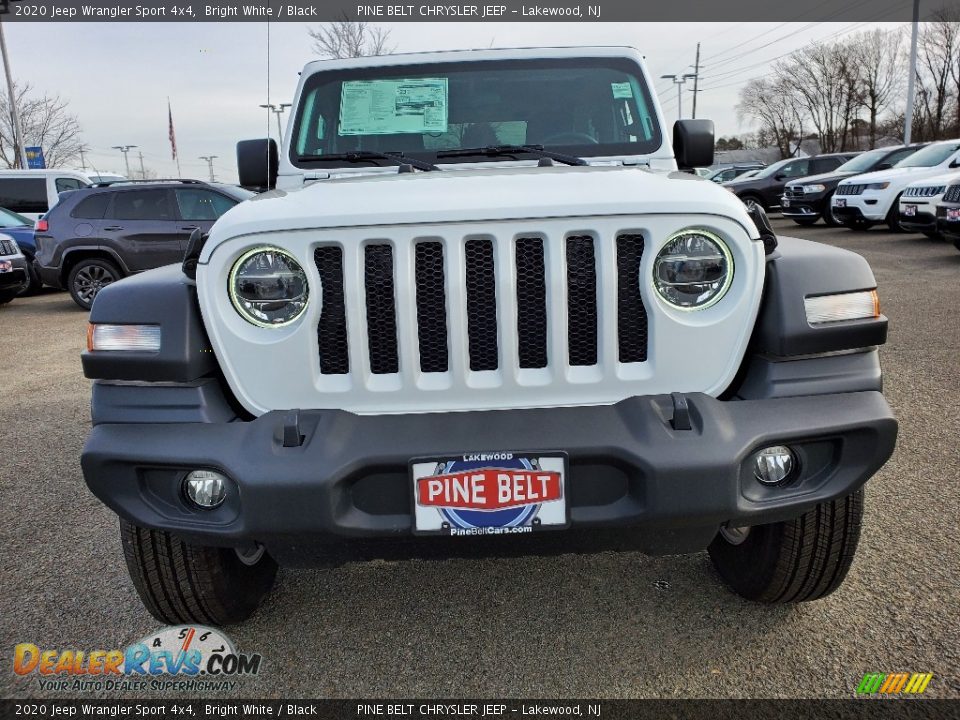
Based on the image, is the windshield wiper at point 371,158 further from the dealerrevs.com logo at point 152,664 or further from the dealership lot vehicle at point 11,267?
the dealership lot vehicle at point 11,267

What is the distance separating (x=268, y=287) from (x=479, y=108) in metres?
1.70

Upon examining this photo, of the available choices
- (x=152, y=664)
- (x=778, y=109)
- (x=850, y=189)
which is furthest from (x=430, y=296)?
(x=778, y=109)

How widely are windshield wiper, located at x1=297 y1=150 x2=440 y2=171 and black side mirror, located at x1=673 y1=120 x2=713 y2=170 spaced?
3.68ft

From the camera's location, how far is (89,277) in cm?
1013

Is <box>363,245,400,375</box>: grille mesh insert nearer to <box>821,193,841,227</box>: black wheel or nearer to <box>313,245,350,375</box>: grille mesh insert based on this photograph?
<box>313,245,350,375</box>: grille mesh insert

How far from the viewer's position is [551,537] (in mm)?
1946

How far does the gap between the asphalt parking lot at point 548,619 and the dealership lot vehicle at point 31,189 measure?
1289 centimetres

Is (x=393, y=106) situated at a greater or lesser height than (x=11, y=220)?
greater

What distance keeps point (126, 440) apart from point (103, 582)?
1.20 m

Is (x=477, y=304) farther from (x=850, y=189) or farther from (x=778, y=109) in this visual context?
(x=778, y=109)

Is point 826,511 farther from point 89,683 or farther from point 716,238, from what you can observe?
point 89,683

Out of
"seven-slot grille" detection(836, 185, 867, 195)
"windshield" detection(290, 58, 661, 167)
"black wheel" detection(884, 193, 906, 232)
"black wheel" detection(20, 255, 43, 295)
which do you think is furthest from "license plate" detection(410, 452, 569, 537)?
"seven-slot grille" detection(836, 185, 867, 195)

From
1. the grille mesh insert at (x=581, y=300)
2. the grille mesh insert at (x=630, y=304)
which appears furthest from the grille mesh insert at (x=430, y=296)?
the grille mesh insert at (x=630, y=304)

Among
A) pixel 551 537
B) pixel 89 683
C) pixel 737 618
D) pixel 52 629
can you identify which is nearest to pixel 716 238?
pixel 551 537
